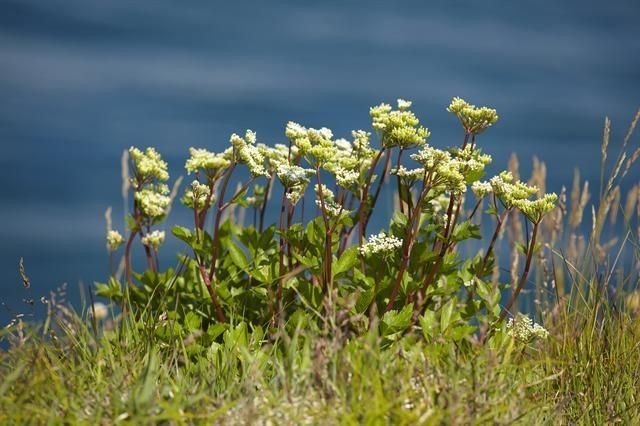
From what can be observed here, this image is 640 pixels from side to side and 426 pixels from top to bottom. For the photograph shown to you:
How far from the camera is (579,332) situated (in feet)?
16.0

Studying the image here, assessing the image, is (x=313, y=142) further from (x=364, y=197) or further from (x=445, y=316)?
(x=445, y=316)

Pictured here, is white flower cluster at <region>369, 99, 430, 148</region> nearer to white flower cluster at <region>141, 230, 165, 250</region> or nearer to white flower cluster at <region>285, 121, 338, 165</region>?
white flower cluster at <region>285, 121, 338, 165</region>

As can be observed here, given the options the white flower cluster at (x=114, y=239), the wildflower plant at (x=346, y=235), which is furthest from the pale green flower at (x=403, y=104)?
the white flower cluster at (x=114, y=239)

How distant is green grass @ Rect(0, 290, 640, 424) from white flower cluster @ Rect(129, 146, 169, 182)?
990 mm

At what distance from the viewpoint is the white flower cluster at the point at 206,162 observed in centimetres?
436

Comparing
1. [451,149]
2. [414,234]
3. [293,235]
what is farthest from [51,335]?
[451,149]

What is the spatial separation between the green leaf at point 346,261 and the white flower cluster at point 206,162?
0.80m

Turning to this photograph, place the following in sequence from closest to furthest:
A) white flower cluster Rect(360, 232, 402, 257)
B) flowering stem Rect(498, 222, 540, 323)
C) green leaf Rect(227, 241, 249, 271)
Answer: white flower cluster Rect(360, 232, 402, 257) < flowering stem Rect(498, 222, 540, 323) < green leaf Rect(227, 241, 249, 271)

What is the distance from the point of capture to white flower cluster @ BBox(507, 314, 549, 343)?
4531mm

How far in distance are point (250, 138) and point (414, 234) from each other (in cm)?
108

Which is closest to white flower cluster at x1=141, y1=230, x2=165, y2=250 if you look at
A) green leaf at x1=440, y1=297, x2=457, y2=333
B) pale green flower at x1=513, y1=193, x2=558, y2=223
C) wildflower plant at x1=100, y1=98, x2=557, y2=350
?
wildflower plant at x1=100, y1=98, x2=557, y2=350

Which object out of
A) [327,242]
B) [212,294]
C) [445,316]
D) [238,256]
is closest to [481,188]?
[445,316]

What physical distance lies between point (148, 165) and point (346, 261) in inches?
55.2

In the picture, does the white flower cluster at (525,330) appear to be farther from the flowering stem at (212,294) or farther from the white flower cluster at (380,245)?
the flowering stem at (212,294)
